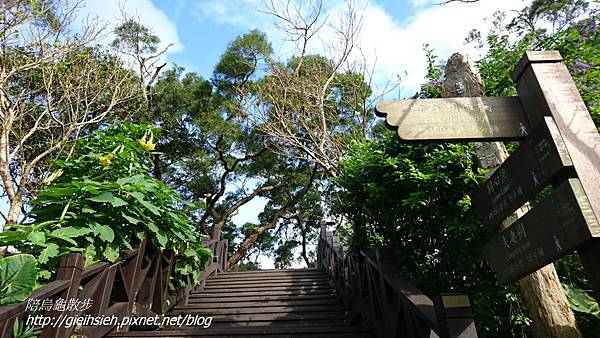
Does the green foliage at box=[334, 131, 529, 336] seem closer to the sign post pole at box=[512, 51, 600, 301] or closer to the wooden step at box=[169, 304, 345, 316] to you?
the sign post pole at box=[512, 51, 600, 301]

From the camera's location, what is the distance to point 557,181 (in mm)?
1382

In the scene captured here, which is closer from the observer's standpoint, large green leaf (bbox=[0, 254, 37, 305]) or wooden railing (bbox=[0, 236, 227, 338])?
large green leaf (bbox=[0, 254, 37, 305])

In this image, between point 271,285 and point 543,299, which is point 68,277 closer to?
point 543,299

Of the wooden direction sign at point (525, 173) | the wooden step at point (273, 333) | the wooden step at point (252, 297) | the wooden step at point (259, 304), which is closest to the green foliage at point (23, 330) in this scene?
the wooden step at point (273, 333)

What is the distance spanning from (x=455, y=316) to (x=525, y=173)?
A: 76 centimetres

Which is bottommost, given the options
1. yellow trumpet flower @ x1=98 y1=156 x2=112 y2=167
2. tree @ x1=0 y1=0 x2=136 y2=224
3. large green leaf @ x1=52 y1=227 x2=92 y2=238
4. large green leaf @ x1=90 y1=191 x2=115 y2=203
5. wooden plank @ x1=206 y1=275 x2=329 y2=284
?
wooden plank @ x1=206 y1=275 x2=329 y2=284

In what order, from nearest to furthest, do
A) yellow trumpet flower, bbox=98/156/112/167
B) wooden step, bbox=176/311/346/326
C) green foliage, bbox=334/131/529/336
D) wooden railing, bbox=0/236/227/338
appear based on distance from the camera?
wooden railing, bbox=0/236/227/338 → green foliage, bbox=334/131/529/336 → yellow trumpet flower, bbox=98/156/112/167 → wooden step, bbox=176/311/346/326

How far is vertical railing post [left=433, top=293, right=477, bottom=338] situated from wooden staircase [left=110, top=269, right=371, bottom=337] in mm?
1465

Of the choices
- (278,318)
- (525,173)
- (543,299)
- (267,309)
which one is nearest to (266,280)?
(267,309)

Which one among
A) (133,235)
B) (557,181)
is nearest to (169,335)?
(133,235)

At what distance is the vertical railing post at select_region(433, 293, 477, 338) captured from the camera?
54.3 inches

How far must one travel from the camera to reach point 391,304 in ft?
7.97

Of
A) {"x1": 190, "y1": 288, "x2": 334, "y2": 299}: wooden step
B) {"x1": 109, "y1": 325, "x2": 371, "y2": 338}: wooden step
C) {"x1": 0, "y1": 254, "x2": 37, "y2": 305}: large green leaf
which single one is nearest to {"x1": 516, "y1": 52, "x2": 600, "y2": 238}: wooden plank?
{"x1": 109, "y1": 325, "x2": 371, "y2": 338}: wooden step

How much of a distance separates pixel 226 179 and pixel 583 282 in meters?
11.5
